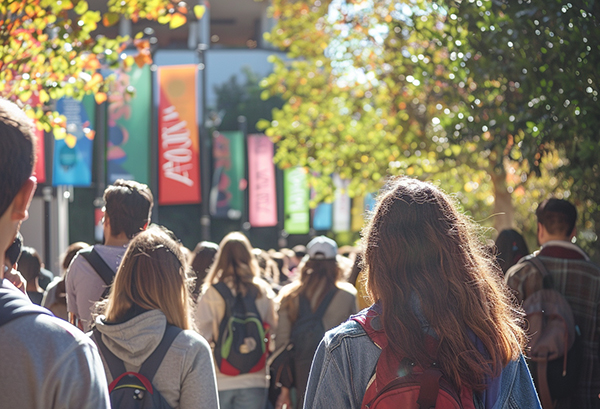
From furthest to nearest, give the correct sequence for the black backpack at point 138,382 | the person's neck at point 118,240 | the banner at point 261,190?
the banner at point 261,190
the person's neck at point 118,240
the black backpack at point 138,382

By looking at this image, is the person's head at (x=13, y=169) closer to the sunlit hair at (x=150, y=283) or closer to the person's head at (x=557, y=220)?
the sunlit hair at (x=150, y=283)

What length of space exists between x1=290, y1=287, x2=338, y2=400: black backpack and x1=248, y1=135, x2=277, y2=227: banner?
694 inches

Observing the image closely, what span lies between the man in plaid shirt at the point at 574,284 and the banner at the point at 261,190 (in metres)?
18.6

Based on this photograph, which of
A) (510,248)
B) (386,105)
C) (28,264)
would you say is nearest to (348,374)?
(510,248)

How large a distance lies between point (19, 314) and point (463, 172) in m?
11.1

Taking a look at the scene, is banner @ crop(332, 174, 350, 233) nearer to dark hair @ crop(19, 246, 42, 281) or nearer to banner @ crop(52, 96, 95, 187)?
banner @ crop(52, 96, 95, 187)

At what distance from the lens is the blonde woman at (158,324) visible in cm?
279

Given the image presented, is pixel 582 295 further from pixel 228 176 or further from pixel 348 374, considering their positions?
pixel 228 176

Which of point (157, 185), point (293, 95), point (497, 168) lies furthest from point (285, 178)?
point (497, 168)

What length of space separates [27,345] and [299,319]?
402cm

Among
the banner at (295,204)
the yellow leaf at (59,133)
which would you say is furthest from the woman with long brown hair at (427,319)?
the banner at (295,204)

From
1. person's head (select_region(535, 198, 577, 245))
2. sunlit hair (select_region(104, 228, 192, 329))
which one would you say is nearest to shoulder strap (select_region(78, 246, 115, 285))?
sunlit hair (select_region(104, 228, 192, 329))

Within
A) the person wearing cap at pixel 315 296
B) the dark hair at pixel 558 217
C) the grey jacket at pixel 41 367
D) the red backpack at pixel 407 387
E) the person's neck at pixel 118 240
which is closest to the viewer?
the grey jacket at pixel 41 367

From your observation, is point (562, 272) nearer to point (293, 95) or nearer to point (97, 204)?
point (293, 95)
